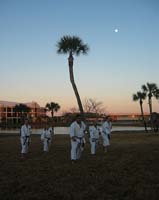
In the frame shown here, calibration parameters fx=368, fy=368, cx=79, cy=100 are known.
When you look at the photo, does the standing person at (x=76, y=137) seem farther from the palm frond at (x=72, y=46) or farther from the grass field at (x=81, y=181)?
the palm frond at (x=72, y=46)

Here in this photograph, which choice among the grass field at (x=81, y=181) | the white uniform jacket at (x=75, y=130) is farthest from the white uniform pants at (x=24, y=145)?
the white uniform jacket at (x=75, y=130)

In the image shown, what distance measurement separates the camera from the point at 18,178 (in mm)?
10523

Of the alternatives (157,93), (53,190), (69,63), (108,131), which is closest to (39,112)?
(157,93)

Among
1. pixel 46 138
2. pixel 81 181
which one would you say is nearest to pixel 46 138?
pixel 46 138

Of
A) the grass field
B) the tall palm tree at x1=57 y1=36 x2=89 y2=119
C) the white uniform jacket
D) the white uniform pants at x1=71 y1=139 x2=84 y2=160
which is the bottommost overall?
the grass field

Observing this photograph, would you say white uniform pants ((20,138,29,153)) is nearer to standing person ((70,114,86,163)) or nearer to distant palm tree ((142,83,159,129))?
standing person ((70,114,86,163))

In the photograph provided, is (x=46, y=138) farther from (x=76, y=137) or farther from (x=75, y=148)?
(x=76, y=137)

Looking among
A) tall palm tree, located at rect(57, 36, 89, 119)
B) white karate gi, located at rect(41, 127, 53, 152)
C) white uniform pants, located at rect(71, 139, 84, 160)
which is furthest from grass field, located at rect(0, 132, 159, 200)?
tall palm tree, located at rect(57, 36, 89, 119)

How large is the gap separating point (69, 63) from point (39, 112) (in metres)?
151

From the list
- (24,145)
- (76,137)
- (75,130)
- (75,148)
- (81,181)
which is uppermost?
(75,130)

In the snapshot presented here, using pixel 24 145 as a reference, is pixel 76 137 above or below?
above

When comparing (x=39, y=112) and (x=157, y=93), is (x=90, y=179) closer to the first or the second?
(x=157, y=93)

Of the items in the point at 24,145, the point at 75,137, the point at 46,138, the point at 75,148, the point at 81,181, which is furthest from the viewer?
the point at 46,138

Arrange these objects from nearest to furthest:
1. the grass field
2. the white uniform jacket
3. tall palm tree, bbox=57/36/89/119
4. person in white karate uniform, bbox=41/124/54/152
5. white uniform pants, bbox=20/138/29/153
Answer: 1. the grass field
2. the white uniform jacket
3. white uniform pants, bbox=20/138/29/153
4. person in white karate uniform, bbox=41/124/54/152
5. tall palm tree, bbox=57/36/89/119
